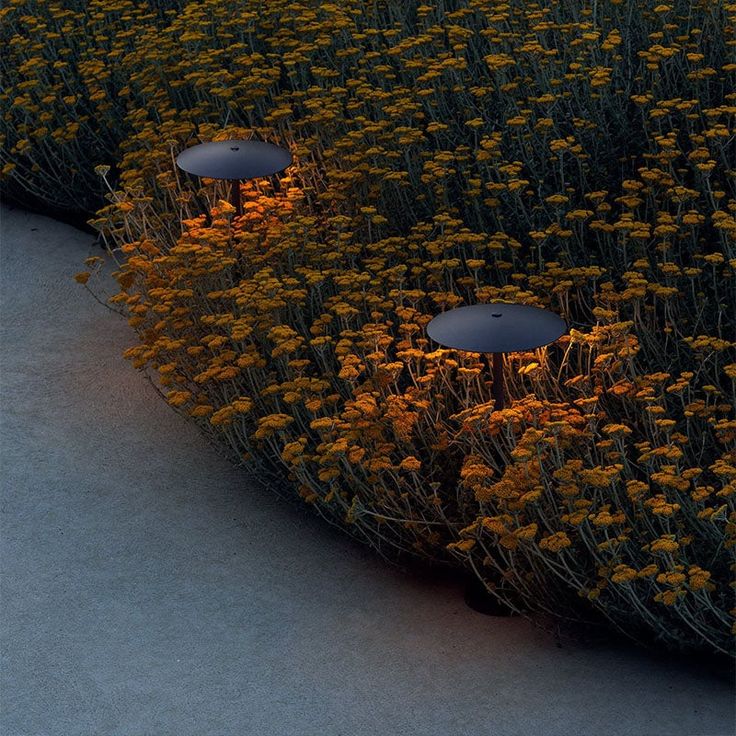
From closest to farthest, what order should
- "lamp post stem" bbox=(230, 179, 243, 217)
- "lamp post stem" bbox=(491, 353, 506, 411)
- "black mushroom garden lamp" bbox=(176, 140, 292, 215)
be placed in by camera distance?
"lamp post stem" bbox=(491, 353, 506, 411), "black mushroom garden lamp" bbox=(176, 140, 292, 215), "lamp post stem" bbox=(230, 179, 243, 217)

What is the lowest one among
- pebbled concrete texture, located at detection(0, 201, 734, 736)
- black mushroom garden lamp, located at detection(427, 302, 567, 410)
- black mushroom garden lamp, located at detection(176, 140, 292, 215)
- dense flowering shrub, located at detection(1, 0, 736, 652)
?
pebbled concrete texture, located at detection(0, 201, 734, 736)

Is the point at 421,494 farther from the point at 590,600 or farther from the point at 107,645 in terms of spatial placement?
the point at 107,645

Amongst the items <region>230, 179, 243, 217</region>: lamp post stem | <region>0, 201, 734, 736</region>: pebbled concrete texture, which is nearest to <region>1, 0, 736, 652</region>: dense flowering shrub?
<region>230, 179, 243, 217</region>: lamp post stem

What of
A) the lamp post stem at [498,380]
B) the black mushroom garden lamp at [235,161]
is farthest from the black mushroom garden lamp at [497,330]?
the black mushroom garden lamp at [235,161]

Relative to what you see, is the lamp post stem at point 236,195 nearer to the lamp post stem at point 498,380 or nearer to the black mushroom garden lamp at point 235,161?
the black mushroom garden lamp at point 235,161

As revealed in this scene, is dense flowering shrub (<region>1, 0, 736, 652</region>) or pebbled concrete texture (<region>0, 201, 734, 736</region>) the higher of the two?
dense flowering shrub (<region>1, 0, 736, 652</region>)

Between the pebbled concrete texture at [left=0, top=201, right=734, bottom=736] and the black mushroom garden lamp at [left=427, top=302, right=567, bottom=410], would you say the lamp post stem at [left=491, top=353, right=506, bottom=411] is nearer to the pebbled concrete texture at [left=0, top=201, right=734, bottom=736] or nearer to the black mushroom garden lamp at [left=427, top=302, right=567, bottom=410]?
the black mushroom garden lamp at [left=427, top=302, right=567, bottom=410]

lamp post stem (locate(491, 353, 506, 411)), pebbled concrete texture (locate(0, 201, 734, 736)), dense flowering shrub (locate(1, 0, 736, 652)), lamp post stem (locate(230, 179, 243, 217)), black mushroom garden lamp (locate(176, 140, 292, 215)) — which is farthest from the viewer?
lamp post stem (locate(230, 179, 243, 217))

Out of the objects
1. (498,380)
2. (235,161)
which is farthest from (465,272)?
(498,380)

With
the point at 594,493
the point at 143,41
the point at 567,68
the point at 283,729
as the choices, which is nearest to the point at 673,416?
the point at 594,493
